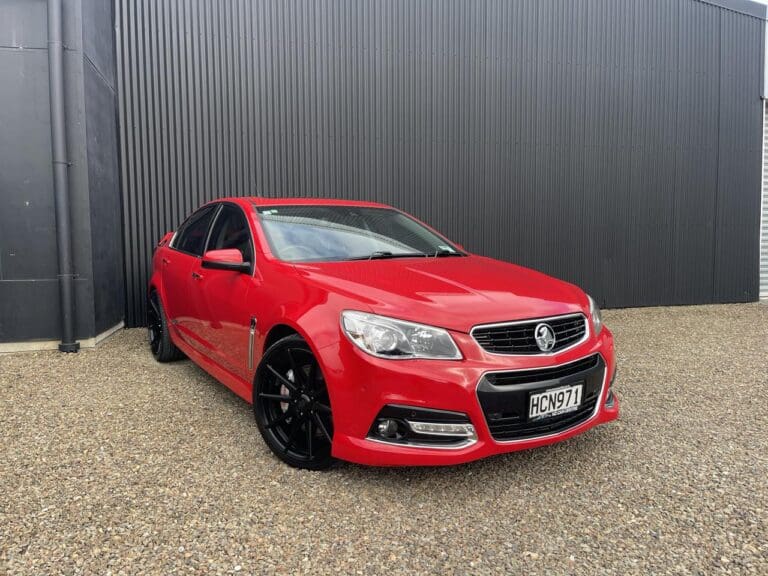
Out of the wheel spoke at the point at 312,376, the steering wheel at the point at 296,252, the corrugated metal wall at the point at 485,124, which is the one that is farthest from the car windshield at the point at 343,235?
the corrugated metal wall at the point at 485,124

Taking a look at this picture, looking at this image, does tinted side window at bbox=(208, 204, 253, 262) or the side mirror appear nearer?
the side mirror

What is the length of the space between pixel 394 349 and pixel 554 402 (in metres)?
0.78

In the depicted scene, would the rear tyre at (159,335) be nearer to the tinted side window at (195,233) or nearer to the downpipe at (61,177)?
the tinted side window at (195,233)

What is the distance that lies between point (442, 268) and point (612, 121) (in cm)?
611

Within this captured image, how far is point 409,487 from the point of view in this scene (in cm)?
246

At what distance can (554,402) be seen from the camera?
2.38 metres

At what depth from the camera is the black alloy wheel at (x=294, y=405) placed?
97.9 inches

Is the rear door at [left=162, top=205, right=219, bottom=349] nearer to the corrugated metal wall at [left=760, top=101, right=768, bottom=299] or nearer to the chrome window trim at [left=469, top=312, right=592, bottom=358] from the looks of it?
the chrome window trim at [left=469, top=312, right=592, bottom=358]

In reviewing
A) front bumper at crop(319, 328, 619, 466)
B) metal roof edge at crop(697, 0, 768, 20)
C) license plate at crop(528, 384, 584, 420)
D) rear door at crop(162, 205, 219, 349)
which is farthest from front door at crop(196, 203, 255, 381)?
metal roof edge at crop(697, 0, 768, 20)

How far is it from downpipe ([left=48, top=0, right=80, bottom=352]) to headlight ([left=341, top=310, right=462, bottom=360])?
3.93 m

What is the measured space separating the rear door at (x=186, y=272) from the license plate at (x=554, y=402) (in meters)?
2.46

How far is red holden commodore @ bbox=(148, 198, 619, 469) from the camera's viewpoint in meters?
2.22

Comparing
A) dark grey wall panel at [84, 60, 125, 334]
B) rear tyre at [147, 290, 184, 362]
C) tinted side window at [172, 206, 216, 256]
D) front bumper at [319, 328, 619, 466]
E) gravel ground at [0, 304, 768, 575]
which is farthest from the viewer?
dark grey wall panel at [84, 60, 125, 334]

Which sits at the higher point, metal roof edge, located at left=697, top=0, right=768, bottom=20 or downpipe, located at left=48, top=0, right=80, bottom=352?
metal roof edge, located at left=697, top=0, right=768, bottom=20
